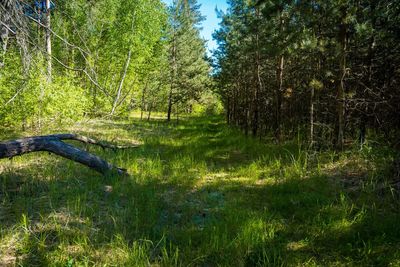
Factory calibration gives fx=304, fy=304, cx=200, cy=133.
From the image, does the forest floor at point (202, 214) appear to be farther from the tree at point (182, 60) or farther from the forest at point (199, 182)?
the tree at point (182, 60)

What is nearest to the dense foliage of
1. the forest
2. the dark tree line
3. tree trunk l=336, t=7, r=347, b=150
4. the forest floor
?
the forest

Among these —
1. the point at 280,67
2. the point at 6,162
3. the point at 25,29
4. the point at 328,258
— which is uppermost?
the point at 280,67

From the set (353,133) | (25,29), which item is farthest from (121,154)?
(353,133)

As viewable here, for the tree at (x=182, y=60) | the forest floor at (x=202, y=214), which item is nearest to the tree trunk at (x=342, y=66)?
the forest floor at (x=202, y=214)

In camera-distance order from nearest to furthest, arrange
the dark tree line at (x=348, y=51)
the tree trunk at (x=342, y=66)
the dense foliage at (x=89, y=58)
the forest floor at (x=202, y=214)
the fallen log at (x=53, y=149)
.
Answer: the forest floor at (x=202, y=214), the dense foliage at (x=89, y=58), the fallen log at (x=53, y=149), the dark tree line at (x=348, y=51), the tree trunk at (x=342, y=66)

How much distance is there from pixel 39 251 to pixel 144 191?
235 centimetres

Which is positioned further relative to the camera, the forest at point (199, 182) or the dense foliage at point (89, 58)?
the dense foliage at point (89, 58)

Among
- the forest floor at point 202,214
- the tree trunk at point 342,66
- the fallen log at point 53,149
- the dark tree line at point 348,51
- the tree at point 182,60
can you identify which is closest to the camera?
the forest floor at point 202,214

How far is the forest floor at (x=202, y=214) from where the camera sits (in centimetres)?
361

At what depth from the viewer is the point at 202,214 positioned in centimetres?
506

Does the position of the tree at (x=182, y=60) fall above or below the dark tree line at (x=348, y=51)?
above

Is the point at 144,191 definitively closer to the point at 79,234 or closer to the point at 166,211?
the point at 166,211

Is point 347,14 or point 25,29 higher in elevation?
point 347,14

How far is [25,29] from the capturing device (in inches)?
141
